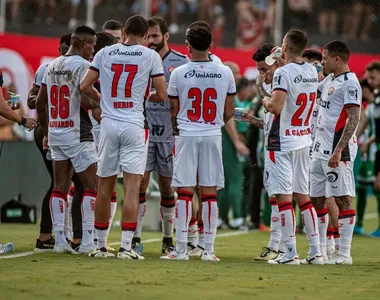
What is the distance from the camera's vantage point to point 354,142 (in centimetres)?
1163

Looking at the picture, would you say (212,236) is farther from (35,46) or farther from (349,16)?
(349,16)

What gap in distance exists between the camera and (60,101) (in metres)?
11.4

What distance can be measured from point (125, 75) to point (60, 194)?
159 centimetres

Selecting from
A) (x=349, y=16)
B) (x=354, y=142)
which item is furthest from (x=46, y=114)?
(x=349, y=16)

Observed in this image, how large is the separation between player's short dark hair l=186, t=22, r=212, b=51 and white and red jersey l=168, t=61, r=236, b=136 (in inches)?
6.6

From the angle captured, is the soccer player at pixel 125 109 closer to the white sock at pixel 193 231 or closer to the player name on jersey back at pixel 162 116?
the player name on jersey back at pixel 162 116

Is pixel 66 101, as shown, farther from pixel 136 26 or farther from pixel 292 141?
pixel 292 141

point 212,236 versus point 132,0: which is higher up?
point 132,0

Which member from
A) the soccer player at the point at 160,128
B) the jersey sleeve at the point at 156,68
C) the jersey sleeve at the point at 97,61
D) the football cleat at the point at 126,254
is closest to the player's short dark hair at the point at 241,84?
the soccer player at the point at 160,128

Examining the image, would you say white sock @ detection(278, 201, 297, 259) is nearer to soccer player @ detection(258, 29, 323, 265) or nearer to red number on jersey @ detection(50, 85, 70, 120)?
soccer player @ detection(258, 29, 323, 265)

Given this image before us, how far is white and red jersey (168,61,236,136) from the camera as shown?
10.9 m

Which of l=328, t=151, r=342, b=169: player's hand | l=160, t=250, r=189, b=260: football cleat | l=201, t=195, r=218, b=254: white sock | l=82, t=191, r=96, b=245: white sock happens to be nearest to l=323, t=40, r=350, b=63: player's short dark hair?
l=328, t=151, r=342, b=169: player's hand

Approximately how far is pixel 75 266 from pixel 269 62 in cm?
316

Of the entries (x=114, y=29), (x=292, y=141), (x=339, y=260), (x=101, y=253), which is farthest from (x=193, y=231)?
(x=114, y=29)
